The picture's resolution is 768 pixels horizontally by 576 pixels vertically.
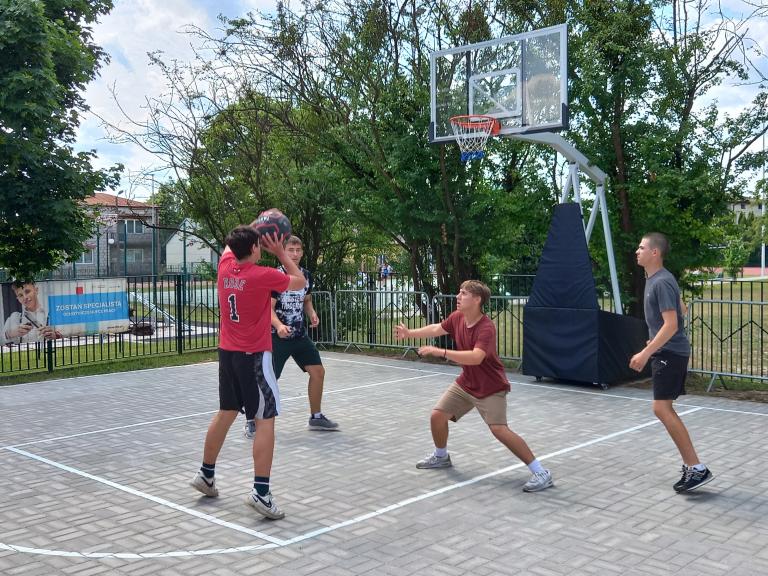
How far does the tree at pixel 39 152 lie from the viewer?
13.8 metres

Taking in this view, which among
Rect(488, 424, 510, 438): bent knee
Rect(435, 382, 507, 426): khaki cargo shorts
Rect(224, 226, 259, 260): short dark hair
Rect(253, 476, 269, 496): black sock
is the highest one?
Rect(224, 226, 259, 260): short dark hair

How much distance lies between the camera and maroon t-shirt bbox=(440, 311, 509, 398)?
6383 mm

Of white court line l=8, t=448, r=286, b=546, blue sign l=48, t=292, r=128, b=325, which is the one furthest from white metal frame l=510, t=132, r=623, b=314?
blue sign l=48, t=292, r=128, b=325

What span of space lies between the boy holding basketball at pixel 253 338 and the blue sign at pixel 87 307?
9630 mm

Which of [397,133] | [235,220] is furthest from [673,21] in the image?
[235,220]

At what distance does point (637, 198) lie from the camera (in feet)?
43.7

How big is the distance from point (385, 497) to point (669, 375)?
252 centimetres

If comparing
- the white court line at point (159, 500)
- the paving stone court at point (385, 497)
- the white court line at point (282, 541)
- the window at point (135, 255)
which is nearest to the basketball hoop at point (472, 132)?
the paving stone court at point (385, 497)

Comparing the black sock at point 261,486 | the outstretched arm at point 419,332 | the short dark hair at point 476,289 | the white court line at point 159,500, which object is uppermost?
the short dark hair at point 476,289

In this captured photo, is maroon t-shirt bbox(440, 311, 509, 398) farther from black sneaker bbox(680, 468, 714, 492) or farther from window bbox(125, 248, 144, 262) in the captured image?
window bbox(125, 248, 144, 262)

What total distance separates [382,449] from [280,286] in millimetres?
Result: 2757

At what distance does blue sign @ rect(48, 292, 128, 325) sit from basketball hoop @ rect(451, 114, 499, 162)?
7.30 m

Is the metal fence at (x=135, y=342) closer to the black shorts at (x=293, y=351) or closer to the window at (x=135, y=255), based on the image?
the black shorts at (x=293, y=351)

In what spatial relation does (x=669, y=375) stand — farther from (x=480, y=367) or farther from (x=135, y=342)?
(x=135, y=342)
